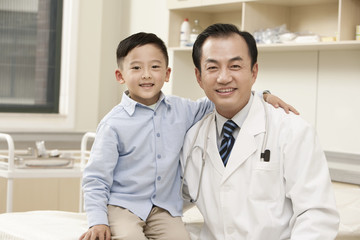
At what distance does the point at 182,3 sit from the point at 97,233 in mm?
2322

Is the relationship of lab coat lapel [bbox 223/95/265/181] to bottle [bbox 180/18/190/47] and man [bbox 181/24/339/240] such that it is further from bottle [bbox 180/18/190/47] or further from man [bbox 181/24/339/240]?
bottle [bbox 180/18/190/47]

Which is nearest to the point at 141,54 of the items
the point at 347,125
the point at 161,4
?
the point at 347,125

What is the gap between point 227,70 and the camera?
5.65 feet

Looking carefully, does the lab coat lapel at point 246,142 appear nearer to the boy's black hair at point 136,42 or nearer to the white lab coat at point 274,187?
the white lab coat at point 274,187

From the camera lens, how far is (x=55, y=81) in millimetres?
4242

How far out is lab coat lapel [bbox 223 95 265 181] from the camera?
170cm

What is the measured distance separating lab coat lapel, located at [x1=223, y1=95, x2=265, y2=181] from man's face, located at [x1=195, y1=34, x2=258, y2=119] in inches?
2.7

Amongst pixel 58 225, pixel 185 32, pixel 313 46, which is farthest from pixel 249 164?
pixel 185 32

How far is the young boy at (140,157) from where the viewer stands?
178cm

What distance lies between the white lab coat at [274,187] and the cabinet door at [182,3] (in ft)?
6.49

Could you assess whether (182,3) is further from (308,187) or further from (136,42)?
(308,187)

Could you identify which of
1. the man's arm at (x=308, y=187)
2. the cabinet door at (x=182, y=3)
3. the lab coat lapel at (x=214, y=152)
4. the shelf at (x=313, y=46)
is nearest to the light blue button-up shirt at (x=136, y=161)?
the lab coat lapel at (x=214, y=152)

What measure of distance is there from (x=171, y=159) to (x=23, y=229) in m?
0.54

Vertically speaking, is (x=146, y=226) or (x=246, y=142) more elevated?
(x=246, y=142)
